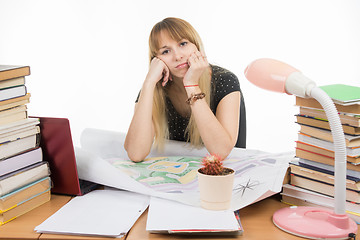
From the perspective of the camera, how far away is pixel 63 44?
431cm

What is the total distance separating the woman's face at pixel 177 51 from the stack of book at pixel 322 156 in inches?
26.6

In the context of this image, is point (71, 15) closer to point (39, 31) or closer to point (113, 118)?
point (39, 31)

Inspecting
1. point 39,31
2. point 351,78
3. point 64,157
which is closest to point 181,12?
point 39,31

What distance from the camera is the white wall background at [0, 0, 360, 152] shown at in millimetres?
4227

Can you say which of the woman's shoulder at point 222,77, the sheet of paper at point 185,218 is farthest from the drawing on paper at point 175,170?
the woman's shoulder at point 222,77

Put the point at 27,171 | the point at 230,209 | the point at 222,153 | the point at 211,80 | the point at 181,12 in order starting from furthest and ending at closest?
the point at 181,12
the point at 211,80
the point at 222,153
the point at 27,171
the point at 230,209

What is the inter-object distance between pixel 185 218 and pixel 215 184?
103 mm

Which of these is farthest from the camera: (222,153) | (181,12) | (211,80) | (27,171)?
(181,12)

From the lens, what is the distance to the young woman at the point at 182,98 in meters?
1.59

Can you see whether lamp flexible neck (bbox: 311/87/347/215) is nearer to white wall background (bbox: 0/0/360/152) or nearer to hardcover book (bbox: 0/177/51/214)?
hardcover book (bbox: 0/177/51/214)

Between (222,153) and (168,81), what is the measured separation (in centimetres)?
52

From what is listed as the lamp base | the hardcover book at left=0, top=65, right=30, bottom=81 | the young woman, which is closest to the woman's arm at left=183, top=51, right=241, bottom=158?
the young woman

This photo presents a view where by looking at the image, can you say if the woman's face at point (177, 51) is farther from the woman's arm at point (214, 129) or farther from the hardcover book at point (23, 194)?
the hardcover book at point (23, 194)

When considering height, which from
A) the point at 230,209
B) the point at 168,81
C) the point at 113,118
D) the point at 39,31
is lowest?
the point at 113,118
